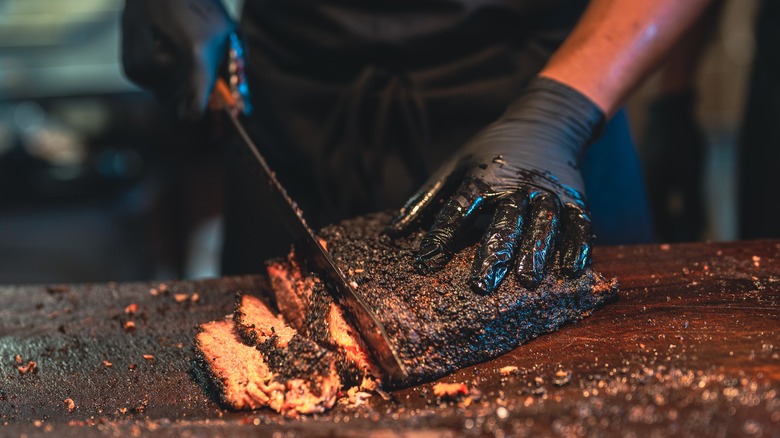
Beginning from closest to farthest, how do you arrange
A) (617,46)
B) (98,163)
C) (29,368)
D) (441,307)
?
(441,307) < (29,368) < (617,46) < (98,163)

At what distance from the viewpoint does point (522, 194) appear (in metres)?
1.60

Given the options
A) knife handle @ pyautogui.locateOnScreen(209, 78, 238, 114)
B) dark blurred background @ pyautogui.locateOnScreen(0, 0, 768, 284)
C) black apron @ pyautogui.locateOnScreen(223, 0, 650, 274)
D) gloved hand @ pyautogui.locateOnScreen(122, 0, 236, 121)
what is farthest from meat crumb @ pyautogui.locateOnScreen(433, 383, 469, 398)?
dark blurred background @ pyautogui.locateOnScreen(0, 0, 768, 284)

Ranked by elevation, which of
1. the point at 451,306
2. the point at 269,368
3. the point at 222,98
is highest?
the point at 451,306

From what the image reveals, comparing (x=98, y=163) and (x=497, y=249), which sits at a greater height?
(x=497, y=249)

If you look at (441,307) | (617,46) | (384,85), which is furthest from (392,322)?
(617,46)

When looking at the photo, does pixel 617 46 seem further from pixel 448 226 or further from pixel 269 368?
pixel 269 368

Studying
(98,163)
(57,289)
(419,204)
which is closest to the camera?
(419,204)

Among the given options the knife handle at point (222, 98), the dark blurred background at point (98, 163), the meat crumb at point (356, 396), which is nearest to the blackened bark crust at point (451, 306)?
the meat crumb at point (356, 396)

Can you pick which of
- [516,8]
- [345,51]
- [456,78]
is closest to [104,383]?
[345,51]

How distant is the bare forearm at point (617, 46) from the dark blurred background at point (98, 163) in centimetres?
294

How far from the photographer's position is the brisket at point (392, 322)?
1.34 metres

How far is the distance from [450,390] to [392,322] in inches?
7.8

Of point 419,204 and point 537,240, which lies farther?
point 419,204

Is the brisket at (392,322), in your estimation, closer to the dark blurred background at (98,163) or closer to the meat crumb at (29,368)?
the meat crumb at (29,368)
